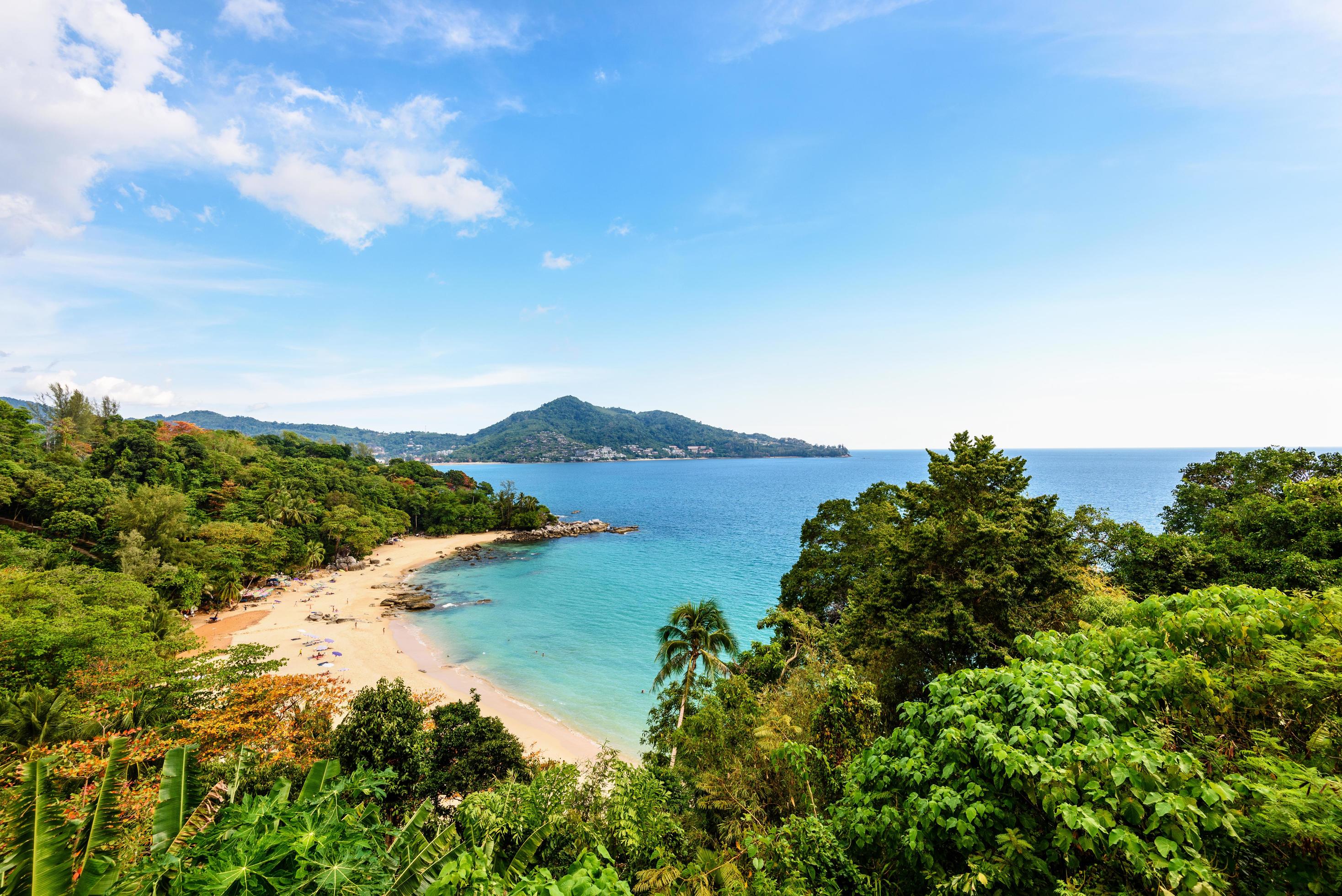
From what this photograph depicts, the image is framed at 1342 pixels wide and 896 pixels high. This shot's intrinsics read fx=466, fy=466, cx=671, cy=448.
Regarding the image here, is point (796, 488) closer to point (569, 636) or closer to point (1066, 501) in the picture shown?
point (1066, 501)

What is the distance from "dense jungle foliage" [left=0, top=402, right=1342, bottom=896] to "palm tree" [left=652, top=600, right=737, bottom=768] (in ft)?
0.39

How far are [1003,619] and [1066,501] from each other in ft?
276

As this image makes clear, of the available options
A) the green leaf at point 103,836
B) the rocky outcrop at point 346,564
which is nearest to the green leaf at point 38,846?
the green leaf at point 103,836

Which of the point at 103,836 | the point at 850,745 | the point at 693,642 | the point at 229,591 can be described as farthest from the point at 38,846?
the point at 229,591

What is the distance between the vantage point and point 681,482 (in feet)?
454

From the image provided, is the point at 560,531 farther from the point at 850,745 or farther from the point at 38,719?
the point at 850,745

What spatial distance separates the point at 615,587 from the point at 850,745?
37.6 m

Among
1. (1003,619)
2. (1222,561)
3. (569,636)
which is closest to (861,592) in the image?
(1003,619)

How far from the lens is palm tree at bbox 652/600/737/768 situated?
17.8 metres

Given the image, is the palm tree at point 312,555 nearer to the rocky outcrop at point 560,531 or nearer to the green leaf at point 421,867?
the rocky outcrop at point 560,531

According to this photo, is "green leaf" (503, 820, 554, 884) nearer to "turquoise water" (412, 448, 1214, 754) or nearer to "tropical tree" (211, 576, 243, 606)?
"turquoise water" (412, 448, 1214, 754)

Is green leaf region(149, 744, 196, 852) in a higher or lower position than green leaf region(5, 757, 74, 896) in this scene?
lower

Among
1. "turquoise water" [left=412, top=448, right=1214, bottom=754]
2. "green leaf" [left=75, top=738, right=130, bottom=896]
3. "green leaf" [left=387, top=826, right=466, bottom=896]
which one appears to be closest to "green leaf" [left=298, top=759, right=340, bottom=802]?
"green leaf" [left=75, top=738, right=130, bottom=896]

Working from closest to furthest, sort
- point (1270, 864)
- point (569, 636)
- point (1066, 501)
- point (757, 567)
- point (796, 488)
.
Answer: point (1270, 864) < point (569, 636) < point (757, 567) < point (1066, 501) < point (796, 488)
